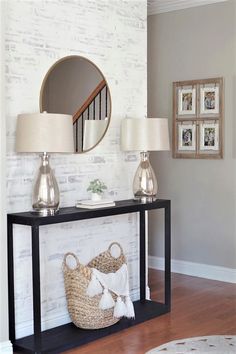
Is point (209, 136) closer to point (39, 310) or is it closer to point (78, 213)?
point (78, 213)

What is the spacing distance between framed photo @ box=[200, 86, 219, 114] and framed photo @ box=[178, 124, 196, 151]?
0.20 metres

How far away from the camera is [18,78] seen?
3.61m

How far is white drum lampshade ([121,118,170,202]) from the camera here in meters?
4.18

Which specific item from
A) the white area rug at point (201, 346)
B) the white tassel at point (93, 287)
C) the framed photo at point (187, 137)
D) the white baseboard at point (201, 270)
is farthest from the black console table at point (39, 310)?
the framed photo at point (187, 137)

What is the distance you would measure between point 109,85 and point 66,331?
1.82 metres

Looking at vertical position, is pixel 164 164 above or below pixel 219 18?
below

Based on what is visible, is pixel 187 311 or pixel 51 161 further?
pixel 187 311

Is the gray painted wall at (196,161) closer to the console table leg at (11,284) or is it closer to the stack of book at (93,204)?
the stack of book at (93,204)

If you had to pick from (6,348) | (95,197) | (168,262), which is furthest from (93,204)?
(6,348)

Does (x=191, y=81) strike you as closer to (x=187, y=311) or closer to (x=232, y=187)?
(x=232, y=187)

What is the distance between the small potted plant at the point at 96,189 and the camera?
3.98 metres

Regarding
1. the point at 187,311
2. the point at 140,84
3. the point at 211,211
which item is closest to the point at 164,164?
the point at 211,211

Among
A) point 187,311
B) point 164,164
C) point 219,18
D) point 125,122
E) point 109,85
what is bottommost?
point 187,311

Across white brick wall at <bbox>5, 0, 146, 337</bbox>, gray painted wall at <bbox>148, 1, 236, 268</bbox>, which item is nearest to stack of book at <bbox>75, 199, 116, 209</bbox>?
white brick wall at <bbox>5, 0, 146, 337</bbox>
